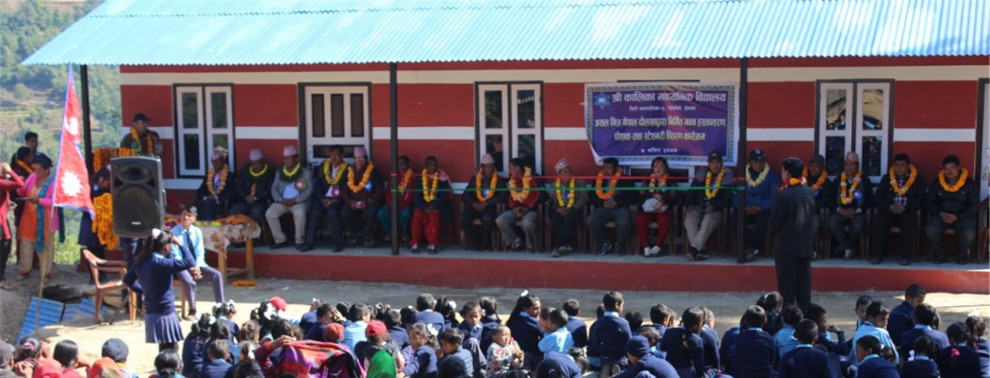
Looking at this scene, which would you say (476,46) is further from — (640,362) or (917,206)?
(640,362)

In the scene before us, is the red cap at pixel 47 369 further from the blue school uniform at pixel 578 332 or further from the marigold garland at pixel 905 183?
the marigold garland at pixel 905 183

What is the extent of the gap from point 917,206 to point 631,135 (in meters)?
3.41

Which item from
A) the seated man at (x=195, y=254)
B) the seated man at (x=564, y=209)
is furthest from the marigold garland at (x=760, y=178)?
the seated man at (x=195, y=254)

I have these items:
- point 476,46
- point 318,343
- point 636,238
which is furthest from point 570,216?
point 318,343

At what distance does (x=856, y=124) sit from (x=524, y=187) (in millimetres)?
3925

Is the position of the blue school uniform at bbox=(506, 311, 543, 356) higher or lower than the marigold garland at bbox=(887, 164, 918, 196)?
lower

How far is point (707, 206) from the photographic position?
43.9 feet

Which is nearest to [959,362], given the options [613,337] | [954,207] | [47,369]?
[613,337]

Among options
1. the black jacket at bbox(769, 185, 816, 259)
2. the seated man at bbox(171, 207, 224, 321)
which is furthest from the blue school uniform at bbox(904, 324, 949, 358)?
the seated man at bbox(171, 207, 224, 321)

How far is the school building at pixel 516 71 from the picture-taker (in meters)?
13.0

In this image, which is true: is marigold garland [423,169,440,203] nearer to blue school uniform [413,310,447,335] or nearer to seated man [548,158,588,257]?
seated man [548,158,588,257]

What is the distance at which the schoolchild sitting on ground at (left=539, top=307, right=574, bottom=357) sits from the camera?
8.88m

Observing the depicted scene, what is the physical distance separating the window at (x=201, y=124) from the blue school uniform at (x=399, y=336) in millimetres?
7271

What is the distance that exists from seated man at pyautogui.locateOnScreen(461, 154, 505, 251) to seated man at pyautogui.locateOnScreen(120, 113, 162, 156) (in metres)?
4.31
